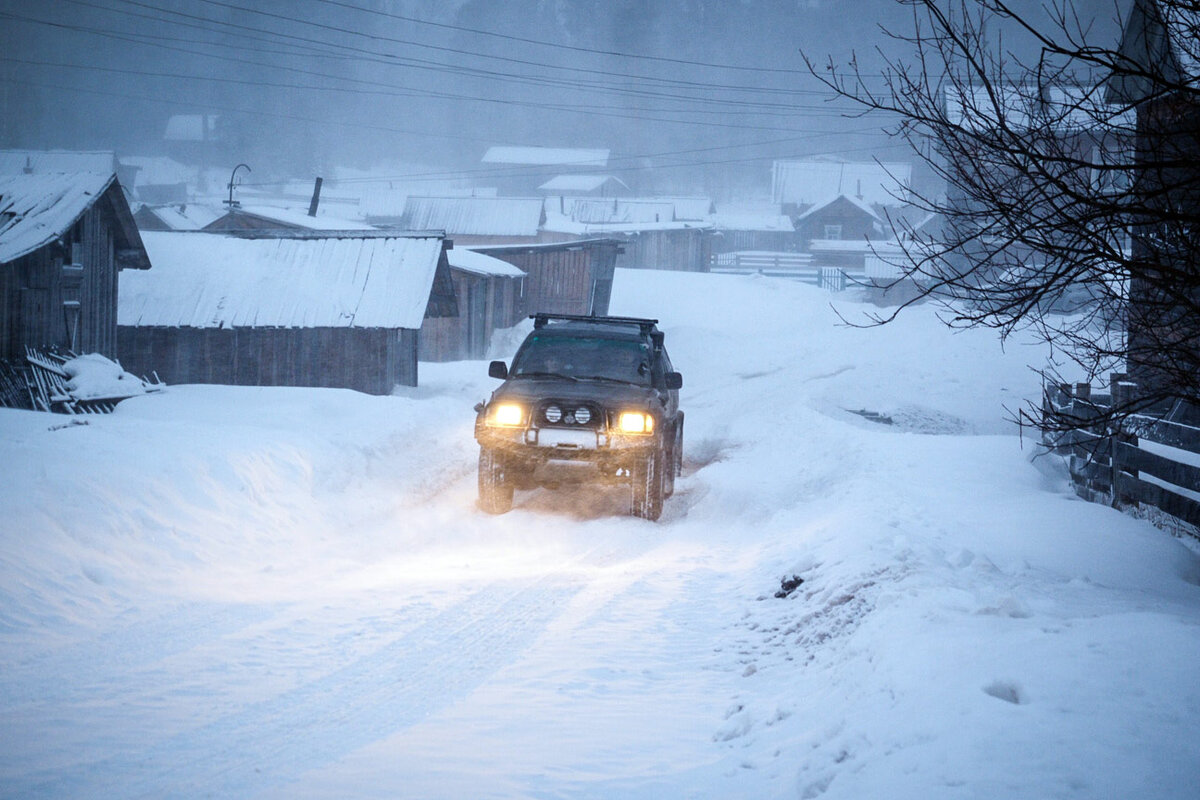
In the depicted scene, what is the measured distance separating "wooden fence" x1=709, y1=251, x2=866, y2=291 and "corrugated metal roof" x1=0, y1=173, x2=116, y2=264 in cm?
4478

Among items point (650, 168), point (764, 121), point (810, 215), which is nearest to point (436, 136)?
point (650, 168)

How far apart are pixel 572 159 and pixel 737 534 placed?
104489 mm

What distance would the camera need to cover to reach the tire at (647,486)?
9.35 metres

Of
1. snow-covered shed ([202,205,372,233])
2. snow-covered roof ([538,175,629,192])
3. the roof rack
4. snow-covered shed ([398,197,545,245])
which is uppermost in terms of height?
snow-covered roof ([538,175,629,192])

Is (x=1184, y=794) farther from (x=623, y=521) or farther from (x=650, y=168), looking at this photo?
(x=650, y=168)

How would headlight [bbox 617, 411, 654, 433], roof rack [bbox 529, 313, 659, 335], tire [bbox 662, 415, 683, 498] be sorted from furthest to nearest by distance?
roof rack [bbox 529, 313, 659, 335]
tire [bbox 662, 415, 683, 498]
headlight [bbox 617, 411, 654, 433]

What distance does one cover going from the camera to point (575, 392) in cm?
965

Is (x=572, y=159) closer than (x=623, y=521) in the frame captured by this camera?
No

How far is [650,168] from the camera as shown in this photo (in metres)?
125

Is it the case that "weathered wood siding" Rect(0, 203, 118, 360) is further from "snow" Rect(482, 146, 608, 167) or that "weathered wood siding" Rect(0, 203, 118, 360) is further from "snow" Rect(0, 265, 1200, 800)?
"snow" Rect(482, 146, 608, 167)

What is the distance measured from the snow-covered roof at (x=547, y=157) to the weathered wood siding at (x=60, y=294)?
92.8 metres

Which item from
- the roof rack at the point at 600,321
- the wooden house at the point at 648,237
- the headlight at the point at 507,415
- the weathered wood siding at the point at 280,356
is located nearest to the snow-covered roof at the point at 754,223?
the wooden house at the point at 648,237

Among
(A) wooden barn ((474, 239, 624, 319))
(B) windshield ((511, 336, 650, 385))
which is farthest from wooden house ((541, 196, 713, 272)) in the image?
(B) windshield ((511, 336, 650, 385))

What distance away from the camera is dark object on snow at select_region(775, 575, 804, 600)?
674 centimetres
